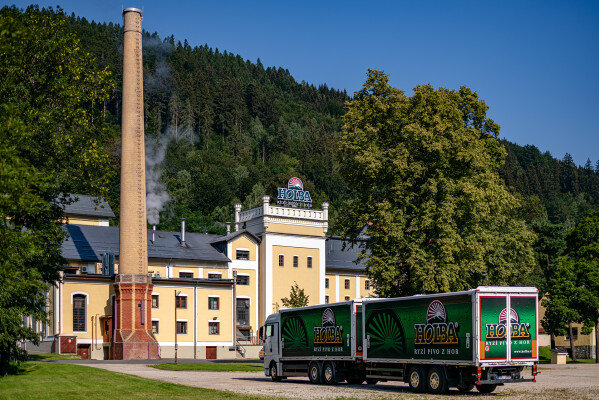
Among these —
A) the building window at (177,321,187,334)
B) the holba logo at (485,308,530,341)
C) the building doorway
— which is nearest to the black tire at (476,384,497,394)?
the holba logo at (485,308,530,341)

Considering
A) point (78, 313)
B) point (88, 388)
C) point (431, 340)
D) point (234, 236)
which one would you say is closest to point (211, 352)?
point (78, 313)

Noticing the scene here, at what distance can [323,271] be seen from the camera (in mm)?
89688

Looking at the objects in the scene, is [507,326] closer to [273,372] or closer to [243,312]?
[273,372]

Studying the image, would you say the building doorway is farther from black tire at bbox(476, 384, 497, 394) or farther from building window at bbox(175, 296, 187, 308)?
black tire at bbox(476, 384, 497, 394)

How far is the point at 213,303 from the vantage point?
7725cm

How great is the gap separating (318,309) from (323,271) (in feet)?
173

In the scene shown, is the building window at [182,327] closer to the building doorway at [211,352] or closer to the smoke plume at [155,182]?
the building doorway at [211,352]

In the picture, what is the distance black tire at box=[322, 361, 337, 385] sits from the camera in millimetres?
35338

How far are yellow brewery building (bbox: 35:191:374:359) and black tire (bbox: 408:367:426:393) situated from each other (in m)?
35.9

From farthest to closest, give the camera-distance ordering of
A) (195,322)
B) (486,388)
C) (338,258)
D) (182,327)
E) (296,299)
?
1. (338,258)
2. (296,299)
3. (195,322)
4. (182,327)
5. (486,388)

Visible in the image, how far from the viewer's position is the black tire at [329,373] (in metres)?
35.3

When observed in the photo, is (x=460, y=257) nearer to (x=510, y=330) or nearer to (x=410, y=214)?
(x=410, y=214)

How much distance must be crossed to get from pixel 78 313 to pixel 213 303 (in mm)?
13790

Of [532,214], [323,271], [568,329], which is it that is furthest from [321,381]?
[532,214]
